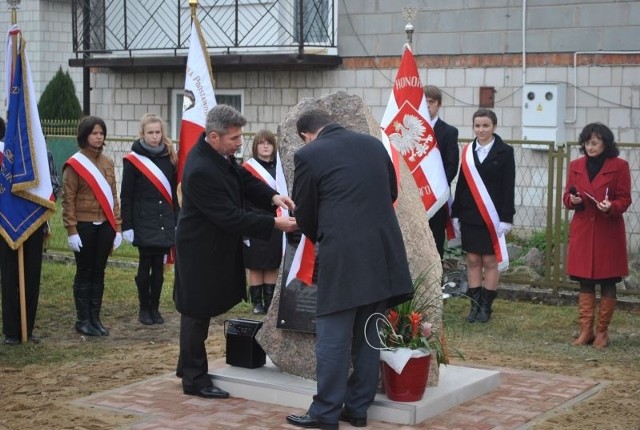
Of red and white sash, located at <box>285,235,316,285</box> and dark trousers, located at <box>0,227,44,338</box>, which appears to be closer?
red and white sash, located at <box>285,235,316,285</box>

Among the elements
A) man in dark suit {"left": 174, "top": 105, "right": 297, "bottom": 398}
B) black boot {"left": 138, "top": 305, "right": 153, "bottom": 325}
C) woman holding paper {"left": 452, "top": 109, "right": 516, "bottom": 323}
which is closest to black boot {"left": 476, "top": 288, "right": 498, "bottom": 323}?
woman holding paper {"left": 452, "top": 109, "right": 516, "bottom": 323}

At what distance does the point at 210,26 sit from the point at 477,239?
816cm

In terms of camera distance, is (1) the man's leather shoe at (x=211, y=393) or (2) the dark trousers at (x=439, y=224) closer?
(1) the man's leather shoe at (x=211, y=393)

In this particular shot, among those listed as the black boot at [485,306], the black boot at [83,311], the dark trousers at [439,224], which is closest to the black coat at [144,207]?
the black boot at [83,311]

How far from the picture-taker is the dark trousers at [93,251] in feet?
31.1

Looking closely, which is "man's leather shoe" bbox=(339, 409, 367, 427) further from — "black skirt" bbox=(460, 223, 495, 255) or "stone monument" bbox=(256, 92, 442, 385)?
"black skirt" bbox=(460, 223, 495, 255)

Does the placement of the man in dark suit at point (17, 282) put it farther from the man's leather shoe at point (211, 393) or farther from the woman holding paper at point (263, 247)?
the man's leather shoe at point (211, 393)

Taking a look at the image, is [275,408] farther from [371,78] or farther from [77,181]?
[371,78]

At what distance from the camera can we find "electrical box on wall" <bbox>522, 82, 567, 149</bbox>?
45.6 ft

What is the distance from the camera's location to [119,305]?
37.0 ft

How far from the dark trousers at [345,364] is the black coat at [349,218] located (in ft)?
0.48

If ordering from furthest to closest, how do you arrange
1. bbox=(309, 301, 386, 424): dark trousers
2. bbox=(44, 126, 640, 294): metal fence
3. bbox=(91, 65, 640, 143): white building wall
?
bbox=(91, 65, 640, 143): white building wall, bbox=(44, 126, 640, 294): metal fence, bbox=(309, 301, 386, 424): dark trousers

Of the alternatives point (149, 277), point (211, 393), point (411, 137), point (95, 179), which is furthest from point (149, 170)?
point (211, 393)

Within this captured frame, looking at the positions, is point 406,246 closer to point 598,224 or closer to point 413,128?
point 598,224
